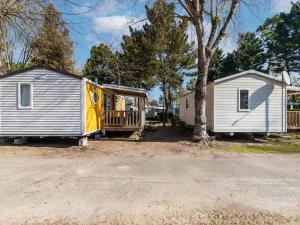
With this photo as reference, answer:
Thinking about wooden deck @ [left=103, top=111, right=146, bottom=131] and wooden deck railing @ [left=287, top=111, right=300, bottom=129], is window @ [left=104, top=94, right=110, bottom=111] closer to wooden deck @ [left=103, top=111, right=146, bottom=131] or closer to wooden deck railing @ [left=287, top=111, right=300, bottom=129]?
wooden deck @ [left=103, top=111, right=146, bottom=131]

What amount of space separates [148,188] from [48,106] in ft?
25.2

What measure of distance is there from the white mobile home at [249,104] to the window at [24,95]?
837cm

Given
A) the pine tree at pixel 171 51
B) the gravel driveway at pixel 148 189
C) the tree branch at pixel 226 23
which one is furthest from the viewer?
the pine tree at pixel 171 51

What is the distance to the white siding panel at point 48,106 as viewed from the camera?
39.8 ft

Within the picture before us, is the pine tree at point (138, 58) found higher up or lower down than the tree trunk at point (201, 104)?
higher up

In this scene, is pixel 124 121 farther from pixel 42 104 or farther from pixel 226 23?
pixel 226 23

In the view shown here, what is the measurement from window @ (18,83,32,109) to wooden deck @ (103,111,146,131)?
170 inches

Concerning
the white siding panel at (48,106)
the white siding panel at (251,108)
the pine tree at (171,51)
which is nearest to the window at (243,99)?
the white siding panel at (251,108)

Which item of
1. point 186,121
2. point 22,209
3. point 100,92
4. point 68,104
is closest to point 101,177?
point 22,209

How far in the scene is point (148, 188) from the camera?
594 centimetres

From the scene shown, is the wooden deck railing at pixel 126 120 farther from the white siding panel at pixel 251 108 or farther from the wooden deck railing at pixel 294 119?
the wooden deck railing at pixel 294 119

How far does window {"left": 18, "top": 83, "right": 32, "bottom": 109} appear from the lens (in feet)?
39.8

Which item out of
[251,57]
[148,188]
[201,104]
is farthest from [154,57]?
[148,188]

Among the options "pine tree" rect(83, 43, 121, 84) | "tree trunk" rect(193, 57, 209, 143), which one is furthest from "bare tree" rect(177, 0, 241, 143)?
"pine tree" rect(83, 43, 121, 84)
